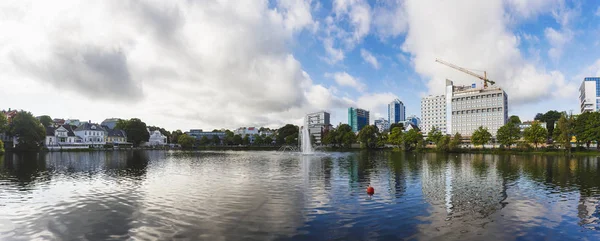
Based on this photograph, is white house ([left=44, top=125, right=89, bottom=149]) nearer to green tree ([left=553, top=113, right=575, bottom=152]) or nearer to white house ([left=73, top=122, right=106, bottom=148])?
white house ([left=73, top=122, right=106, bottom=148])

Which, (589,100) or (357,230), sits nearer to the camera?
(357,230)

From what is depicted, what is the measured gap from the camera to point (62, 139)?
493 ft

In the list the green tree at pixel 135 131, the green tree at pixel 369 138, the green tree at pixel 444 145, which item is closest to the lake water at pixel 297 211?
the green tree at pixel 444 145

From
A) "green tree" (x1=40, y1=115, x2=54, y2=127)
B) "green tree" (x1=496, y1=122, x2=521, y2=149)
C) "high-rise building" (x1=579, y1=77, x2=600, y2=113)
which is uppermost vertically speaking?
"high-rise building" (x1=579, y1=77, x2=600, y2=113)

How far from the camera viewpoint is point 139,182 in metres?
35.1

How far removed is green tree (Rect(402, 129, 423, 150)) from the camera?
443ft

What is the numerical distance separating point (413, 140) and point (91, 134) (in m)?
159

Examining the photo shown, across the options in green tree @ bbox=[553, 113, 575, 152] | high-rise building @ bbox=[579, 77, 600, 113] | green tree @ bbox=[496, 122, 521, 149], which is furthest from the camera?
high-rise building @ bbox=[579, 77, 600, 113]

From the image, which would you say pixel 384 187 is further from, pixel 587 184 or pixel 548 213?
pixel 587 184

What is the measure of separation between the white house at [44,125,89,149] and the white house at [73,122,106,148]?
13.8 feet

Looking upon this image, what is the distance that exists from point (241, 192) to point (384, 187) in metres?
13.8

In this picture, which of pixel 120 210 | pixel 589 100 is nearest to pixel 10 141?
pixel 120 210

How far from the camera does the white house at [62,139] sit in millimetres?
142325

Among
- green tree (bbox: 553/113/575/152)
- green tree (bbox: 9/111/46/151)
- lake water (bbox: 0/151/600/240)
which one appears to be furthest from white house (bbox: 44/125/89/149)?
green tree (bbox: 553/113/575/152)
